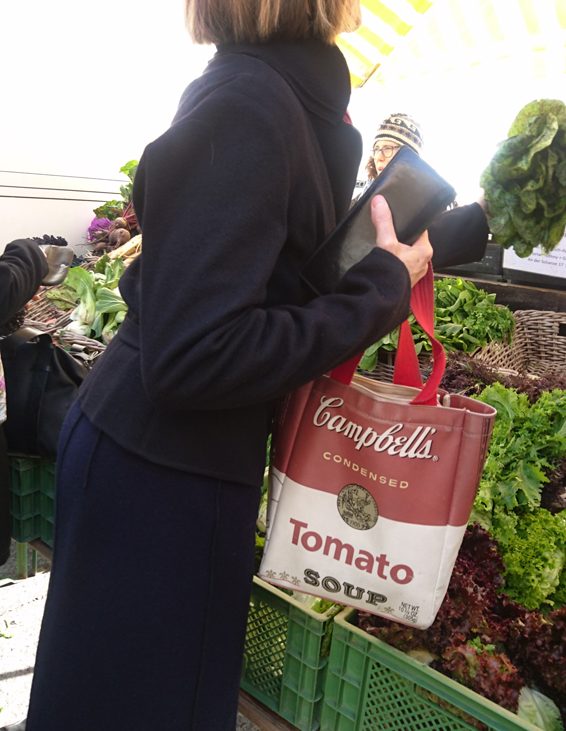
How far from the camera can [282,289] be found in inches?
40.4

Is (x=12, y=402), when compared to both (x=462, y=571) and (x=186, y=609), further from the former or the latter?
(x=462, y=571)

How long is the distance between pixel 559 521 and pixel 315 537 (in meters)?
0.99

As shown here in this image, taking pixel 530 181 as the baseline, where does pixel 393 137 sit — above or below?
above

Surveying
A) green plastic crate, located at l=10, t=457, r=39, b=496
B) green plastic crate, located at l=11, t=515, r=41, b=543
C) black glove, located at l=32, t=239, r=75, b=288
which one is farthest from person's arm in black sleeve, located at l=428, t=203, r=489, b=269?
green plastic crate, located at l=11, t=515, r=41, b=543

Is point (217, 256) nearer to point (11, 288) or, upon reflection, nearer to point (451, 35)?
point (11, 288)

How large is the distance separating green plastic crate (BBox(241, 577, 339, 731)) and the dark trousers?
0.94 feet

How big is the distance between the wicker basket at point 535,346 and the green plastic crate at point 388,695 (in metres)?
2.09

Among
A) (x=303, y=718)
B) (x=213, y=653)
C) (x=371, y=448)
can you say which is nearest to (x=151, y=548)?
(x=213, y=653)

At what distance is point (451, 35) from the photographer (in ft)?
17.5

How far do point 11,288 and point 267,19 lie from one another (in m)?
1.43

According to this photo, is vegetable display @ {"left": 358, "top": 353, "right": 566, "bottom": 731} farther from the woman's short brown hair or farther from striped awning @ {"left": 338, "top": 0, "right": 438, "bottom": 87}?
striped awning @ {"left": 338, "top": 0, "right": 438, "bottom": 87}

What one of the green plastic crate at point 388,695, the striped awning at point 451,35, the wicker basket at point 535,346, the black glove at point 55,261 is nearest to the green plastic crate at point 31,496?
the black glove at point 55,261

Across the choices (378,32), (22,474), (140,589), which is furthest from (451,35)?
(140,589)

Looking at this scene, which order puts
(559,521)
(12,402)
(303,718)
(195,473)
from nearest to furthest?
(195,473) < (303,718) < (559,521) < (12,402)
